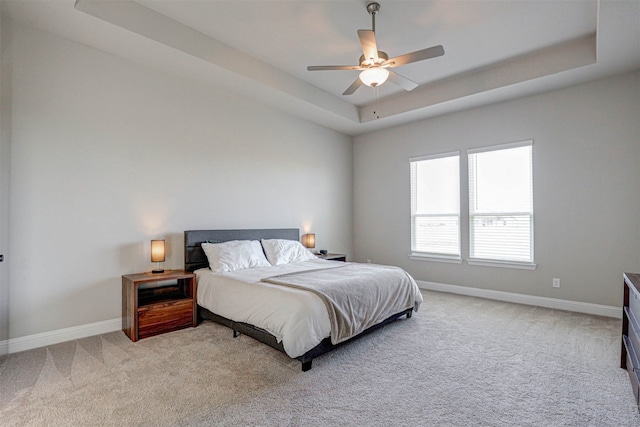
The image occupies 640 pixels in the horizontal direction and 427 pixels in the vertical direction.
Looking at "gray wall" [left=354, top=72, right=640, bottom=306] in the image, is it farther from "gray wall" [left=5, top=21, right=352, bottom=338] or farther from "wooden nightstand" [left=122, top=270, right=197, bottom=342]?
"wooden nightstand" [left=122, top=270, right=197, bottom=342]

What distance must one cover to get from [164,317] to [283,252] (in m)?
1.79

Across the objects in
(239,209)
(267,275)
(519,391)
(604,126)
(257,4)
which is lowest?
(519,391)

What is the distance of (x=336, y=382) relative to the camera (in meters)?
2.51

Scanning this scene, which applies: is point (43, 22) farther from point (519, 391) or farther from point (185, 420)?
point (519, 391)

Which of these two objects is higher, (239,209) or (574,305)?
(239,209)

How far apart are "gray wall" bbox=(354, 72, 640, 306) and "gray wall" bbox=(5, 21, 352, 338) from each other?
353 cm

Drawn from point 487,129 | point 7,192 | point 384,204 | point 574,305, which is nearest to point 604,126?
point 487,129

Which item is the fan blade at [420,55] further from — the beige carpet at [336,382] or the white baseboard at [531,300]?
the white baseboard at [531,300]

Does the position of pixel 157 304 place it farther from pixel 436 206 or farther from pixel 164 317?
pixel 436 206

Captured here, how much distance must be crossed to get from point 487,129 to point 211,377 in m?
5.10

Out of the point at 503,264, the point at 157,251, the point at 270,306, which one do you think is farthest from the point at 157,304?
the point at 503,264

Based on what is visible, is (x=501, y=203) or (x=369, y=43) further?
(x=501, y=203)

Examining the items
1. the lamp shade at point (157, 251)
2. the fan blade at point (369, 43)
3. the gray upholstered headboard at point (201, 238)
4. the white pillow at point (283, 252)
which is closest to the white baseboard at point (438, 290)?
the lamp shade at point (157, 251)

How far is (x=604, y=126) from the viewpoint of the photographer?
4.19m
